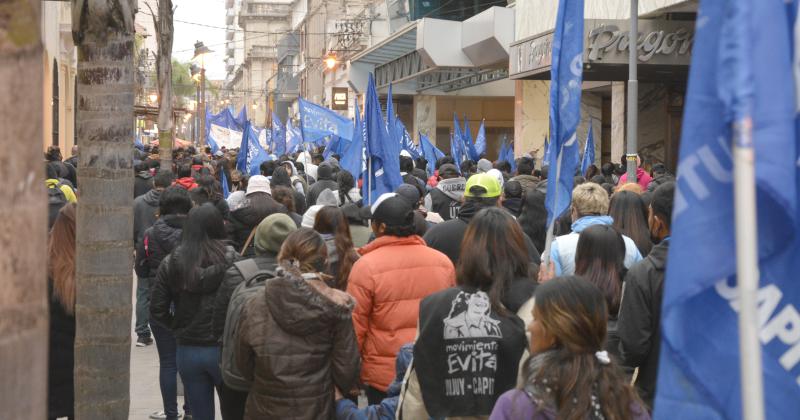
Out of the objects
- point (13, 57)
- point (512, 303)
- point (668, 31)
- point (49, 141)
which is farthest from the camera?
point (49, 141)

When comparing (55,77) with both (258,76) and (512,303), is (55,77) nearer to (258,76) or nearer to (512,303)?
(512,303)

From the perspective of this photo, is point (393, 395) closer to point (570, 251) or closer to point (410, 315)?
point (410, 315)

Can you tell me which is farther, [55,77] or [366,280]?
[55,77]

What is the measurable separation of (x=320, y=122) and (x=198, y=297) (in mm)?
→ 14561

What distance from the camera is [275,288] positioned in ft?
16.1

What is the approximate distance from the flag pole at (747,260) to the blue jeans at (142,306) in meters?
9.14

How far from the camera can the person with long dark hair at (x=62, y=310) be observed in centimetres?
596

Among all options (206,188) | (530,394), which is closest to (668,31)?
(206,188)

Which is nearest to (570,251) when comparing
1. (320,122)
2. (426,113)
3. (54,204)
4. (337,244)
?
(337,244)

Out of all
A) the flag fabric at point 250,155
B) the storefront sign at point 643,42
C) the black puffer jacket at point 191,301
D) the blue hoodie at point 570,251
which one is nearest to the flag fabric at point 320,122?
the flag fabric at point 250,155

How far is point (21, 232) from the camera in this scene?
2.25 m

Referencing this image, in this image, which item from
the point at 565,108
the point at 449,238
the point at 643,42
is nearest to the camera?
the point at 565,108

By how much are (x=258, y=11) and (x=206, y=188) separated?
407 feet

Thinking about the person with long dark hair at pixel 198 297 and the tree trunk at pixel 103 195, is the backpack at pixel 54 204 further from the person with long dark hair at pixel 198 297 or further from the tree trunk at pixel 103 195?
the tree trunk at pixel 103 195
